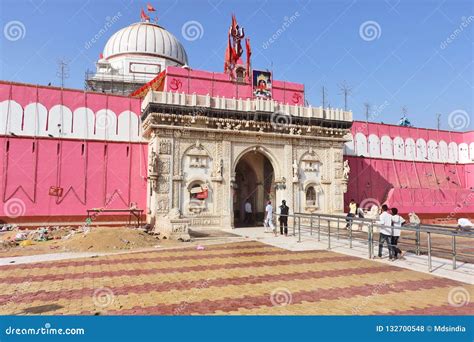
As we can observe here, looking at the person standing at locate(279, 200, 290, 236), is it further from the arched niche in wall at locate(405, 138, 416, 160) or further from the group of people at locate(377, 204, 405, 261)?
the arched niche in wall at locate(405, 138, 416, 160)

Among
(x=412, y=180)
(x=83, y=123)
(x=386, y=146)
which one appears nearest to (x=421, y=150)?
(x=412, y=180)

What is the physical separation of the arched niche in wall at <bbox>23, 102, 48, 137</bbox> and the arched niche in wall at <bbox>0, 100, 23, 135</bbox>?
12.8 inches

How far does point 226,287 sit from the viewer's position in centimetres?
697

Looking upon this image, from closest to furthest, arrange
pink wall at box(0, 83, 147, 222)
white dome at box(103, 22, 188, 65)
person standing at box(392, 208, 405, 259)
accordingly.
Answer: person standing at box(392, 208, 405, 259) < pink wall at box(0, 83, 147, 222) < white dome at box(103, 22, 188, 65)

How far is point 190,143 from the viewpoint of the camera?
63.1ft

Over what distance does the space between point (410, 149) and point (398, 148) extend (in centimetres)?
147

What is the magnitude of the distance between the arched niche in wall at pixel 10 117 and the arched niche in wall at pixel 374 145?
25.3 metres

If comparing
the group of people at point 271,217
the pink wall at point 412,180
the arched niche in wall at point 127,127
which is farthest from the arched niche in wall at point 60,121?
the pink wall at point 412,180

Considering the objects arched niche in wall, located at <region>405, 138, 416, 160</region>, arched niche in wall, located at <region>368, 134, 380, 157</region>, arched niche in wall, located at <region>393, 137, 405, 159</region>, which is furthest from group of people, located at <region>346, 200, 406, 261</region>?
arched niche in wall, located at <region>405, 138, 416, 160</region>

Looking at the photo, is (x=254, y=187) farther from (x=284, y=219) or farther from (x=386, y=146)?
(x=386, y=146)

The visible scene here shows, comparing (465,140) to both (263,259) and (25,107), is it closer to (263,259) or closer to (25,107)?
(263,259)

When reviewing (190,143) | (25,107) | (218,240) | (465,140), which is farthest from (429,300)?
(465,140)

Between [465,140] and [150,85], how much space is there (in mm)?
29749

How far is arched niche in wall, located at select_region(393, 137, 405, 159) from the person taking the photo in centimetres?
2994
